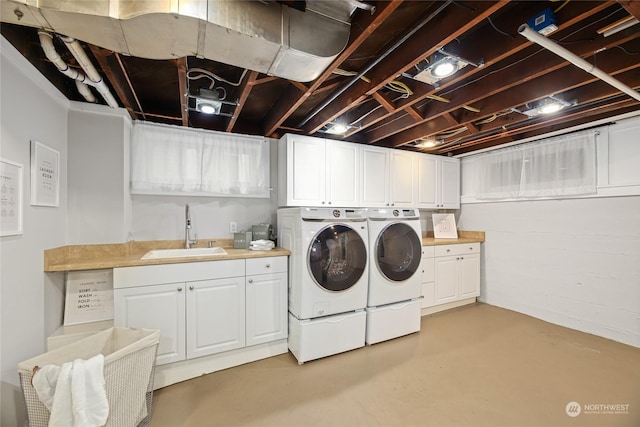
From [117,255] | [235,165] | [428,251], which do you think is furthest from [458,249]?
[117,255]

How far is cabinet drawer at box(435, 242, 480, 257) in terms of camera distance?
347 cm

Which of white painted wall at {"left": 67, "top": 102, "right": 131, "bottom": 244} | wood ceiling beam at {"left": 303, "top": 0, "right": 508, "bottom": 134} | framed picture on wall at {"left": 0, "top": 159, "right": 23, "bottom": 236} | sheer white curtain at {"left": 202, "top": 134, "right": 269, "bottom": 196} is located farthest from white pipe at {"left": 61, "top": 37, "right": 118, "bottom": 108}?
wood ceiling beam at {"left": 303, "top": 0, "right": 508, "bottom": 134}

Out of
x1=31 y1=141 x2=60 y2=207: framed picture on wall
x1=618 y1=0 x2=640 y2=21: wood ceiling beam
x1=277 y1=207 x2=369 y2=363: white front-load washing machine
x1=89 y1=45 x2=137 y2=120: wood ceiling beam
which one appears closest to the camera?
x1=618 y1=0 x2=640 y2=21: wood ceiling beam

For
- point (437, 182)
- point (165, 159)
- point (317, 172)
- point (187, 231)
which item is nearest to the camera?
point (165, 159)

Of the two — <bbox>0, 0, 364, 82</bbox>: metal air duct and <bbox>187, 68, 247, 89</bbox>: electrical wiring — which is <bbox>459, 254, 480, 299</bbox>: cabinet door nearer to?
<bbox>0, 0, 364, 82</bbox>: metal air duct

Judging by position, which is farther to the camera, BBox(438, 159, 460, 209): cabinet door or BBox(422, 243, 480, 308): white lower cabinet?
BBox(438, 159, 460, 209): cabinet door

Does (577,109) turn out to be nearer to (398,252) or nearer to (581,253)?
(581,253)

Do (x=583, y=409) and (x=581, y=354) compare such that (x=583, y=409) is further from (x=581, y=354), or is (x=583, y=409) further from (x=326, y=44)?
(x=326, y=44)

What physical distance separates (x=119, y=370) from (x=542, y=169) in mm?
4526

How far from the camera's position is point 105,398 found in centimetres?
133

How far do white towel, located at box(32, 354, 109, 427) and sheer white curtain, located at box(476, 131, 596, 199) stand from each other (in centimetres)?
451

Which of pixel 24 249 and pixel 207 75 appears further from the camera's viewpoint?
pixel 207 75

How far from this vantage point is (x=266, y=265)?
2418mm

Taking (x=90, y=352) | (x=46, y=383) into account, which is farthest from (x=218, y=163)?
(x=46, y=383)
